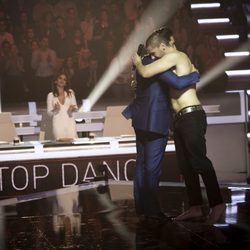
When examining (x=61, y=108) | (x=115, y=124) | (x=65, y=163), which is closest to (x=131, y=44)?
(x=115, y=124)

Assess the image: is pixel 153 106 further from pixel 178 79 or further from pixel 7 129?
pixel 7 129

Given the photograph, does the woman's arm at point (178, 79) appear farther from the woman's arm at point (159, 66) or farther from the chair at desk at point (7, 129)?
the chair at desk at point (7, 129)

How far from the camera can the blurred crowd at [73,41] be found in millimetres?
8539

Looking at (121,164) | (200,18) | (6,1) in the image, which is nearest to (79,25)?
(6,1)

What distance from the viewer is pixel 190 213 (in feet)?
11.5

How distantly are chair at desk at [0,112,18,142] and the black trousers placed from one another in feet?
13.3

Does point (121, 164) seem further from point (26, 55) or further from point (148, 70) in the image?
point (26, 55)

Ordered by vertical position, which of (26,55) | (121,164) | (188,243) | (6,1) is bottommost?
(188,243)

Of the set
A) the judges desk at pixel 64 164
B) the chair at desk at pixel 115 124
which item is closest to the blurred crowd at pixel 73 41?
the chair at desk at pixel 115 124

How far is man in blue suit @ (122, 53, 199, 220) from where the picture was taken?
11.7ft

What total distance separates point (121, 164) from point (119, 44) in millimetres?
3660

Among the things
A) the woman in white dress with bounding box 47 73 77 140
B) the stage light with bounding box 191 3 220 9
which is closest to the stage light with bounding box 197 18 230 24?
the stage light with bounding box 191 3 220 9

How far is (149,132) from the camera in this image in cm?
363

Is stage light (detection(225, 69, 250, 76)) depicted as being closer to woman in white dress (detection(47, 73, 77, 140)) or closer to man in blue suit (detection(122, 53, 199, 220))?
woman in white dress (detection(47, 73, 77, 140))
